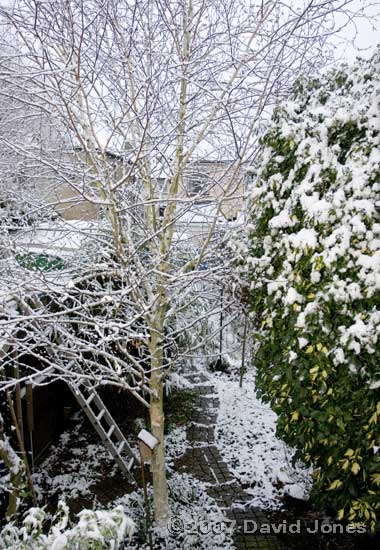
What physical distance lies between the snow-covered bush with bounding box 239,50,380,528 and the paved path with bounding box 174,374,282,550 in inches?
51.0

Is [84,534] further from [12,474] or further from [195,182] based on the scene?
[195,182]

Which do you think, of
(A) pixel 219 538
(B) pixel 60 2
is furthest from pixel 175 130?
(A) pixel 219 538

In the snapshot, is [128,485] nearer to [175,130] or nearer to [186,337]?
[186,337]

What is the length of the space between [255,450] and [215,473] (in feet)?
2.64

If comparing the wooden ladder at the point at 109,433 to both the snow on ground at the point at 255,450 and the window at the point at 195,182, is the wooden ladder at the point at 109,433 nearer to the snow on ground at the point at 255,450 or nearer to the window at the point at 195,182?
the snow on ground at the point at 255,450

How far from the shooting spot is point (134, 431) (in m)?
6.40

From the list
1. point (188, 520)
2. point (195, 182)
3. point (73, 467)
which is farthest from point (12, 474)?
point (195, 182)

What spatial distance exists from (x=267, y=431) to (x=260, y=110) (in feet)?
16.0

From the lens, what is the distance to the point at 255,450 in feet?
19.7

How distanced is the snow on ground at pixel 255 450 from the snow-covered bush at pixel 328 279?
170 cm

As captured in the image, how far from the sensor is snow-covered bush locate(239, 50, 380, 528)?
9.46 feet

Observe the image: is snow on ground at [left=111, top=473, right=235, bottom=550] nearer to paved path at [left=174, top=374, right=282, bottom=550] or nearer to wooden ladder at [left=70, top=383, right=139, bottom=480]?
paved path at [left=174, top=374, right=282, bottom=550]

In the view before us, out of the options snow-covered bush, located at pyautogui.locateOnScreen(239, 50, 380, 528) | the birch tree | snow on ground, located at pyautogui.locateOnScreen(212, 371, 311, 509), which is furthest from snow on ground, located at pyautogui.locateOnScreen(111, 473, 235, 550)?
snow-covered bush, located at pyautogui.locateOnScreen(239, 50, 380, 528)

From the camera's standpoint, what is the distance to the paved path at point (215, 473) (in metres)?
4.37
